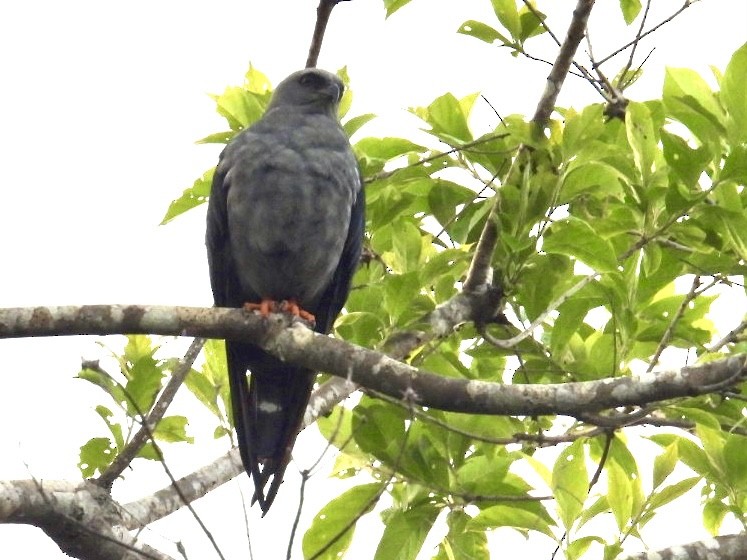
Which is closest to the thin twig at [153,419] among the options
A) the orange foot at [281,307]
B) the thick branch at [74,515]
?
the thick branch at [74,515]

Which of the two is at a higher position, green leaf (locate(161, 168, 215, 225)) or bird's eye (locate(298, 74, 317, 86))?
Result: bird's eye (locate(298, 74, 317, 86))

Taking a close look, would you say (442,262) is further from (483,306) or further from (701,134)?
(701,134)

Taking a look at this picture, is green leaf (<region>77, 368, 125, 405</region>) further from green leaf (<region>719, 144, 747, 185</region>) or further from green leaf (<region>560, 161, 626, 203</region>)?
green leaf (<region>719, 144, 747, 185</region>)

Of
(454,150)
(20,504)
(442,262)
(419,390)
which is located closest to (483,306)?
(442,262)

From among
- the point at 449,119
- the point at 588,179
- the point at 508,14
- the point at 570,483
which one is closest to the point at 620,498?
the point at 570,483

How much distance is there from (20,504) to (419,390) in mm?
1759

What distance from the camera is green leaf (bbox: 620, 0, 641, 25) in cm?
516

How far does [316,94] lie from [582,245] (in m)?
2.88

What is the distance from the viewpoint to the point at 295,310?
227 inches

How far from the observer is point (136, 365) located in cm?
510

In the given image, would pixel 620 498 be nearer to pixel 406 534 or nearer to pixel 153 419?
pixel 406 534

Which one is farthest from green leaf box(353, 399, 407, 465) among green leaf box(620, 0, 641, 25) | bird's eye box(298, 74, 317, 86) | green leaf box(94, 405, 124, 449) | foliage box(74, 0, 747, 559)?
bird's eye box(298, 74, 317, 86)

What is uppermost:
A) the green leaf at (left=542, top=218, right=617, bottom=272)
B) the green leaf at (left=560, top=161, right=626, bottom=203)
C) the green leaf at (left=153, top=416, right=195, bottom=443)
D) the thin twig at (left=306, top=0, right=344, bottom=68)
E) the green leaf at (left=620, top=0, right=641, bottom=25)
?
the green leaf at (left=620, top=0, right=641, bottom=25)

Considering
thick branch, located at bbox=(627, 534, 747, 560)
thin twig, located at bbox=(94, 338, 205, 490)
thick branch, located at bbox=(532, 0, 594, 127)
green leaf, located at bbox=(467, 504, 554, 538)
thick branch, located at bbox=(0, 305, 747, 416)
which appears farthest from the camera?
thin twig, located at bbox=(94, 338, 205, 490)
